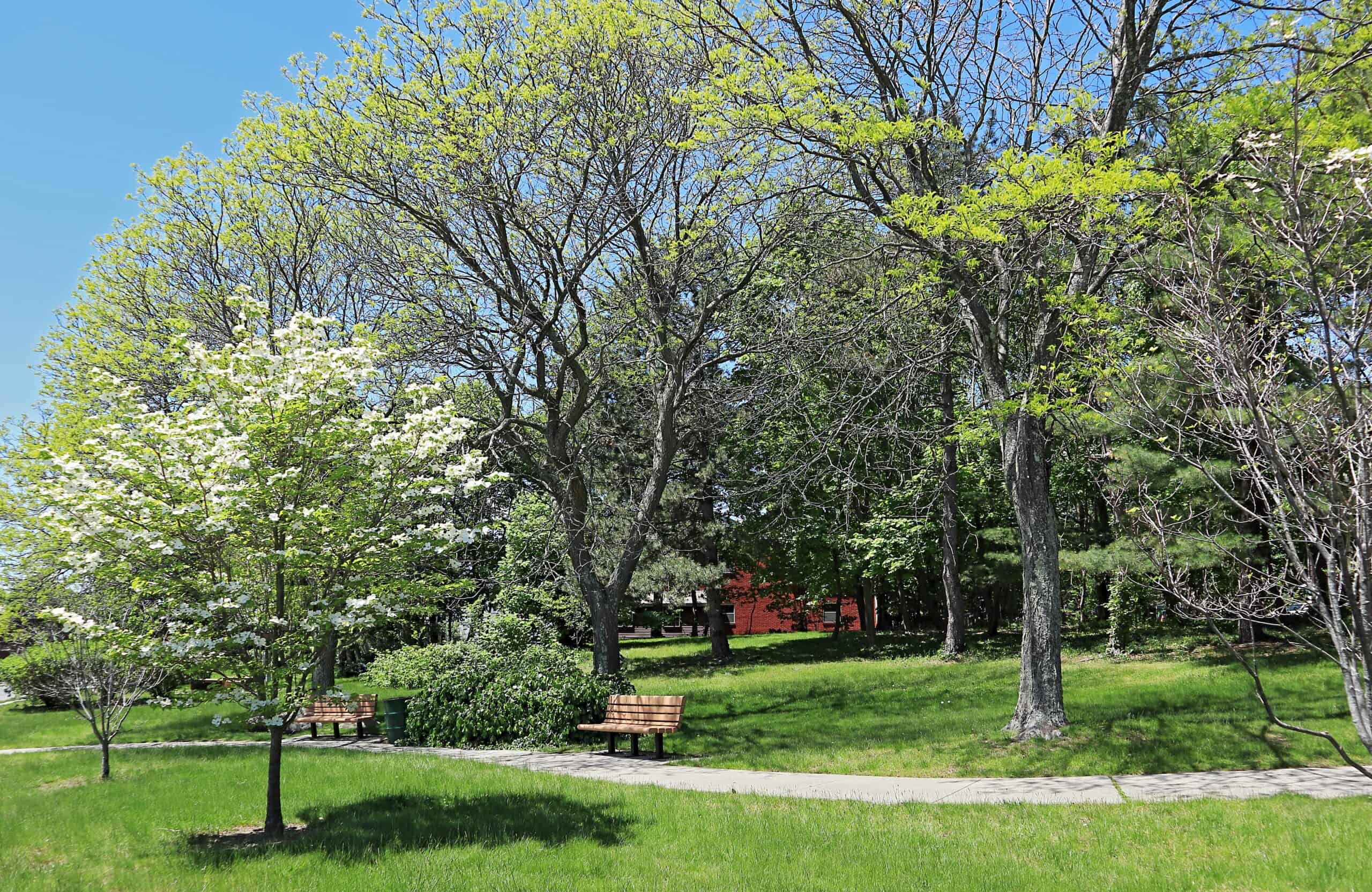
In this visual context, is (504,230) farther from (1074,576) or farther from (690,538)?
(1074,576)

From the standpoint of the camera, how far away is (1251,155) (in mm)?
4145

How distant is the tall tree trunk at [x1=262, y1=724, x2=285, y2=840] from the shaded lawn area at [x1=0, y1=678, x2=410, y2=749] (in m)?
7.97

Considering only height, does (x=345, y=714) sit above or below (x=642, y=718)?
below

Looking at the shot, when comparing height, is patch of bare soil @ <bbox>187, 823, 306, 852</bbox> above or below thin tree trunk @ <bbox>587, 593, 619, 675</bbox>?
below

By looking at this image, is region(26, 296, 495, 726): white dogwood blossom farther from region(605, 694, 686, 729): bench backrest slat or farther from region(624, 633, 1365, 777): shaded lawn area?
region(624, 633, 1365, 777): shaded lawn area

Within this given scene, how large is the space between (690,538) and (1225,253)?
21.0 meters

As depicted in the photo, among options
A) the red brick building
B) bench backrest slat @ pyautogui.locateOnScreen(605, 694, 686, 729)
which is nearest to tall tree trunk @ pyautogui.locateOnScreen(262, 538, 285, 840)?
bench backrest slat @ pyautogui.locateOnScreen(605, 694, 686, 729)

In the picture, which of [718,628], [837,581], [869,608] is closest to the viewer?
[718,628]

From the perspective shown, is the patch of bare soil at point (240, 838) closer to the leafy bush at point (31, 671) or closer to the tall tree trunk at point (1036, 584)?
the leafy bush at point (31, 671)

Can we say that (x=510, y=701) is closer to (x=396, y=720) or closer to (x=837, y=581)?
(x=396, y=720)

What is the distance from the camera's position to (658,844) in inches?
257

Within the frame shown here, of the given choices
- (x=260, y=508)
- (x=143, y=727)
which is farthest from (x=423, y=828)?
(x=143, y=727)

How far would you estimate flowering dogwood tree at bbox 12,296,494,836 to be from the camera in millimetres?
6895

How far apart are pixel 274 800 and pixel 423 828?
146cm
